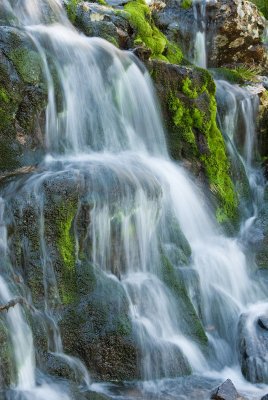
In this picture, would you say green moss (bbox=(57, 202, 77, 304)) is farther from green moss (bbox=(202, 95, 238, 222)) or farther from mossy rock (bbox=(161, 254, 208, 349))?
green moss (bbox=(202, 95, 238, 222))

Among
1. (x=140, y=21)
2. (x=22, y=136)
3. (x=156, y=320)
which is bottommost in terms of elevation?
(x=156, y=320)

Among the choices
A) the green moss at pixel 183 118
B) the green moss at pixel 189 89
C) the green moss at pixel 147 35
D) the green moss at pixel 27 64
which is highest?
the green moss at pixel 147 35

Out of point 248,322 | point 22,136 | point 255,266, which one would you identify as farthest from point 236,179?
point 22,136

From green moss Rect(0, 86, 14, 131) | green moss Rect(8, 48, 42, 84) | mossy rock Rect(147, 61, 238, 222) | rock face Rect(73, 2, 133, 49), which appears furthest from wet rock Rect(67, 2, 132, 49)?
green moss Rect(0, 86, 14, 131)

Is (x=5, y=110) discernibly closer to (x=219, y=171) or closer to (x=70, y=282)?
(x=70, y=282)

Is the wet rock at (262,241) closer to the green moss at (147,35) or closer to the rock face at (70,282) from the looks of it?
the rock face at (70,282)

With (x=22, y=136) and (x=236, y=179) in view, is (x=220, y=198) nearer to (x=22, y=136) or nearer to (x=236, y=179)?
(x=236, y=179)

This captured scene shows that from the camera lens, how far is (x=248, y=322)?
644 centimetres

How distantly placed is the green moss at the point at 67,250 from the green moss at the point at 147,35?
205 inches

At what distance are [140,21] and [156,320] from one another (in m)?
7.01

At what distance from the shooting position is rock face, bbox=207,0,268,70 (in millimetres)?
13953

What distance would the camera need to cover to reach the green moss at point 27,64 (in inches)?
277

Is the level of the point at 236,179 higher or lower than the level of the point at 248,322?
higher

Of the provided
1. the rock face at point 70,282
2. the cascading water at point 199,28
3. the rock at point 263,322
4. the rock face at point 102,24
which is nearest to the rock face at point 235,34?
the cascading water at point 199,28
